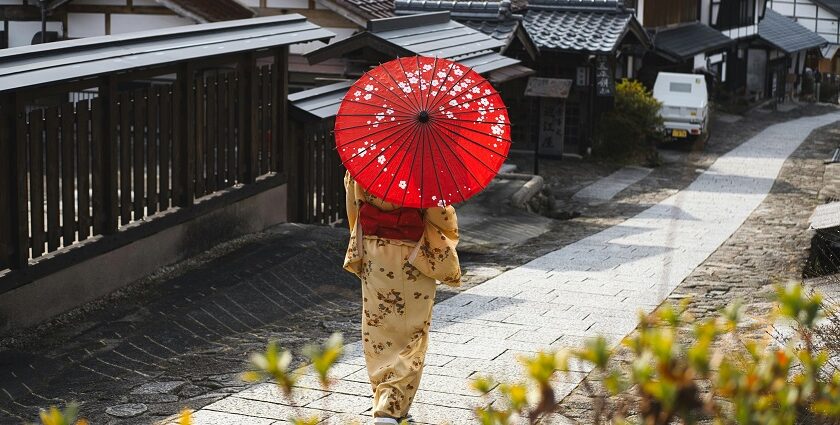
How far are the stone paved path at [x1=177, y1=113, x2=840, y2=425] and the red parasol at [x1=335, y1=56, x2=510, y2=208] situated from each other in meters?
1.26

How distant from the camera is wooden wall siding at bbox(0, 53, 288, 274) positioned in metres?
7.93

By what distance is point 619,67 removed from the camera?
30719 millimetres

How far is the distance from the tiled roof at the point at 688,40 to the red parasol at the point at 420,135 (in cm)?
2617

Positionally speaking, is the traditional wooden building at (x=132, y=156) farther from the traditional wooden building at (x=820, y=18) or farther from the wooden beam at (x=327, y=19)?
the traditional wooden building at (x=820, y=18)

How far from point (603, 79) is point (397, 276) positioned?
66.1 feet

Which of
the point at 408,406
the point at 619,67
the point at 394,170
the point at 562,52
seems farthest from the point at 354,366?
the point at 619,67

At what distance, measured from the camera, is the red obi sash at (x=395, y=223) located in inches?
241

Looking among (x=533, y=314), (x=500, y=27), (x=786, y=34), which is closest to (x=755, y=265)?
(x=533, y=314)

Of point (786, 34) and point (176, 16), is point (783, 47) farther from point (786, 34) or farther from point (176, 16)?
point (176, 16)

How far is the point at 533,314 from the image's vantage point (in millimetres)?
9391

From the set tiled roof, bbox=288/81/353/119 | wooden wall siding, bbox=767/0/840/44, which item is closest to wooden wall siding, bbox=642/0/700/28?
wooden wall siding, bbox=767/0/840/44

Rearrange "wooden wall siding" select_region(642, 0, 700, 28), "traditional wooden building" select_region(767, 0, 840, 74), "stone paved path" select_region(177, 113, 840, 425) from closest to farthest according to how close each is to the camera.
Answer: "stone paved path" select_region(177, 113, 840, 425) → "wooden wall siding" select_region(642, 0, 700, 28) → "traditional wooden building" select_region(767, 0, 840, 74)

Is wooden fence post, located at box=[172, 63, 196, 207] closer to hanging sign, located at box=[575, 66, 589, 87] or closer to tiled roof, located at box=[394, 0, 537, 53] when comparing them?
tiled roof, located at box=[394, 0, 537, 53]

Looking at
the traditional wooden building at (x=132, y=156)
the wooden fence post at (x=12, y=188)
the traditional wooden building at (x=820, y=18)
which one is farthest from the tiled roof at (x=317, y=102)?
the traditional wooden building at (x=820, y=18)
